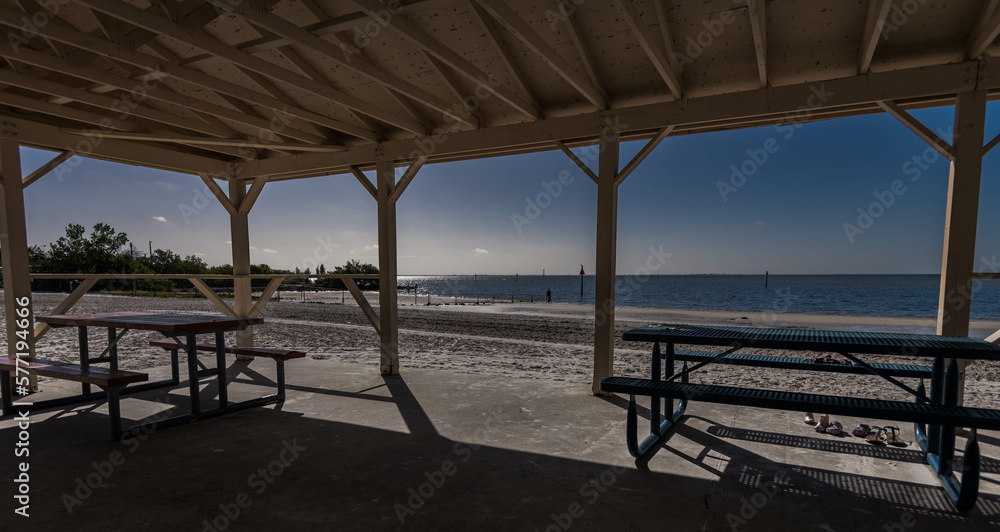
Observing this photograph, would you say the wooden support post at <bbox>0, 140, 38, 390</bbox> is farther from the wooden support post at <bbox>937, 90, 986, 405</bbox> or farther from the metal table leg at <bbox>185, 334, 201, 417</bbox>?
the wooden support post at <bbox>937, 90, 986, 405</bbox>

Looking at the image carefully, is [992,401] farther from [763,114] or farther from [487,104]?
[487,104]

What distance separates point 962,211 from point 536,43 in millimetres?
3451

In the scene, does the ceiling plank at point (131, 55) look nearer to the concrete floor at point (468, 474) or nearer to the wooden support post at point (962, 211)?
the concrete floor at point (468, 474)

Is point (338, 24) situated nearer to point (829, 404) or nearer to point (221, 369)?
point (221, 369)

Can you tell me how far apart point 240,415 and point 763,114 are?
5.29 m

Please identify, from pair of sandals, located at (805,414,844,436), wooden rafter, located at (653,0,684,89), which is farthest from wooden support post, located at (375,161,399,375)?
pair of sandals, located at (805,414,844,436)

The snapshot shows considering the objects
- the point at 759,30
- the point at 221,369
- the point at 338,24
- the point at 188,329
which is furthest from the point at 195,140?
the point at 759,30

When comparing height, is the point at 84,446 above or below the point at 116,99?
below

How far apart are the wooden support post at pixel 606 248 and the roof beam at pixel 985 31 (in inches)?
99.9

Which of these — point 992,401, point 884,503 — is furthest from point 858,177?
point 884,503

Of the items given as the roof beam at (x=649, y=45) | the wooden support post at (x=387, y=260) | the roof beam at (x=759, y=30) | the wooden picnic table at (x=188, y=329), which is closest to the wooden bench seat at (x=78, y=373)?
the wooden picnic table at (x=188, y=329)

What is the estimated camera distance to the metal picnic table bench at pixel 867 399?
2199 millimetres

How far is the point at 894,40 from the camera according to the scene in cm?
332

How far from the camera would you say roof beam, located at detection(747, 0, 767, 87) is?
9.32 feet
